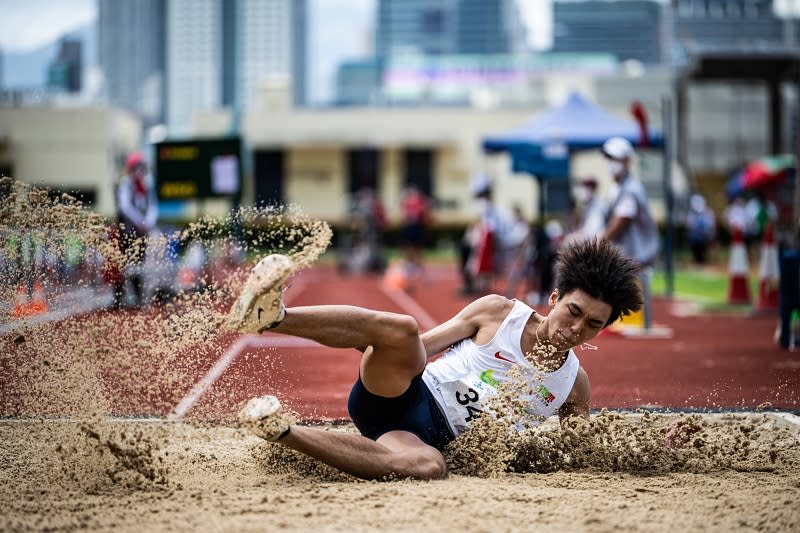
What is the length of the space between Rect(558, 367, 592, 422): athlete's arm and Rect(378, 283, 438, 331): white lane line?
266 inches

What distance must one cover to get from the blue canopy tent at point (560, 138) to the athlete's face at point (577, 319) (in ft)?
38.3

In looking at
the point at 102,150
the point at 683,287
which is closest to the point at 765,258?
the point at 683,287

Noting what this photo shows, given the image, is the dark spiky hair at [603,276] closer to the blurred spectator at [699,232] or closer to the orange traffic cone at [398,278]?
the orange traffic cone at [398,278]

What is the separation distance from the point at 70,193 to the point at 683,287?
54.9 ft

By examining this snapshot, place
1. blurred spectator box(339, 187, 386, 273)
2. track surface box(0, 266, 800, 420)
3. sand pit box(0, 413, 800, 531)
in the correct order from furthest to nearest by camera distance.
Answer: blurred spectator box(339, 187, 386, 273)
track surface box(0, 266, 800, 420)
sand pit box(0, 413, 800, 531)

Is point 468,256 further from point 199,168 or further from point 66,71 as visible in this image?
point 66,71

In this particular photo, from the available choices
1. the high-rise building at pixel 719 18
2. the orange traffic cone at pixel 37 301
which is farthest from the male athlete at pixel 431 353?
the high-rise building at pixel 719 18

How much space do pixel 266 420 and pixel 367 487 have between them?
20.7 inches

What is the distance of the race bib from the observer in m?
4.62

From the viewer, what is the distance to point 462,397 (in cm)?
463

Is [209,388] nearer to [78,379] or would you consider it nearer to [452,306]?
[78,379]

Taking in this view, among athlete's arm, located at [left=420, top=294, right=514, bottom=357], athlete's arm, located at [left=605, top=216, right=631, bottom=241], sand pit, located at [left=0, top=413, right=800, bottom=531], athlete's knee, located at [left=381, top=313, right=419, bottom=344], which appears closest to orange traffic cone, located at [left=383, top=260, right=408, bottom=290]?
athlete's arm, located at [left=605, top=216, right=631, bottom=241]

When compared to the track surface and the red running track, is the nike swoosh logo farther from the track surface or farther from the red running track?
the red running track

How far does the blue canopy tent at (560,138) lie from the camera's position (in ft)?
53.2
